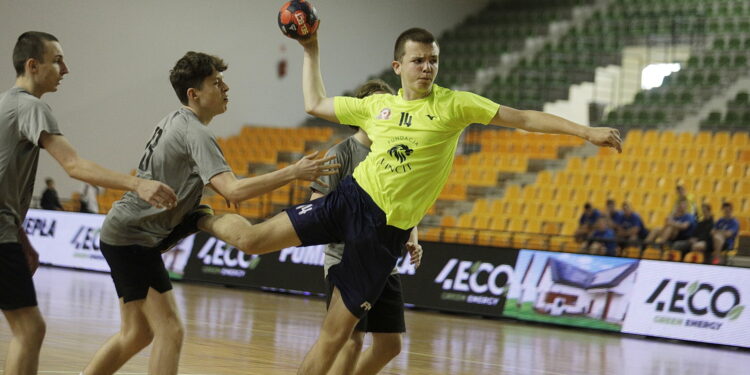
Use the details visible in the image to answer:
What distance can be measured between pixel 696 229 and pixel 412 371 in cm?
738

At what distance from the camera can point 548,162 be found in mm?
20219

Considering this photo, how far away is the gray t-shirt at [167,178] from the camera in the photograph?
4.66 metres

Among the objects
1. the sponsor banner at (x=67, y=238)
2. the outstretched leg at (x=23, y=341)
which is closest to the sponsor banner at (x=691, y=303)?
the outstretched leg at (x=23, y=341)

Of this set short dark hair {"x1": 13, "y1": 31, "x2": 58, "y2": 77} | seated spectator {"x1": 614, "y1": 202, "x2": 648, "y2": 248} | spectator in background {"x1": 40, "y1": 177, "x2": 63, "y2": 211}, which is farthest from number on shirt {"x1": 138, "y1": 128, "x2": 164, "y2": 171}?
spectator in background {"x1": 40, "y1": 177, "x2": 63, "y2": 211}

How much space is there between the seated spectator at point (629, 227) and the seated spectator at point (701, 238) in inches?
35.0

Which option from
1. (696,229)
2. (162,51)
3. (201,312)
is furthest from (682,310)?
(162,51)

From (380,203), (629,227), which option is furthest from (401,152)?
(629,227)

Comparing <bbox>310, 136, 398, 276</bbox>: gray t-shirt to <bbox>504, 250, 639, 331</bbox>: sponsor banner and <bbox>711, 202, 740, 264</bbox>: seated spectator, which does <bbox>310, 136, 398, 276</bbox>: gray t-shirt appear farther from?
<bbox>711, 202, 740, 264</bbox>: seated spectator

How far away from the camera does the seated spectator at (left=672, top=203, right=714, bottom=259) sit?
13180mm

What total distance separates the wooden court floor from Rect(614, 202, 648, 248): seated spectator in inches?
104

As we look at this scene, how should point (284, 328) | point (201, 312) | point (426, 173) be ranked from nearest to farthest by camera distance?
point (426, 173) → point (284, 328) → point (201, 312)

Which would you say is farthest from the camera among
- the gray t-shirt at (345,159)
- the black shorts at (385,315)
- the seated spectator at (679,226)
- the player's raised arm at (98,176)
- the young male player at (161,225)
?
the seated spectator at (679,226)

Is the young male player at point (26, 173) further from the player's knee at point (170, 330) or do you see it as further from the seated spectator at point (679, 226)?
the seated spectator at point (679, 226)

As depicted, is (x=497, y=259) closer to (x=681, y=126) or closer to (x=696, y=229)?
(x=696, y=229)
